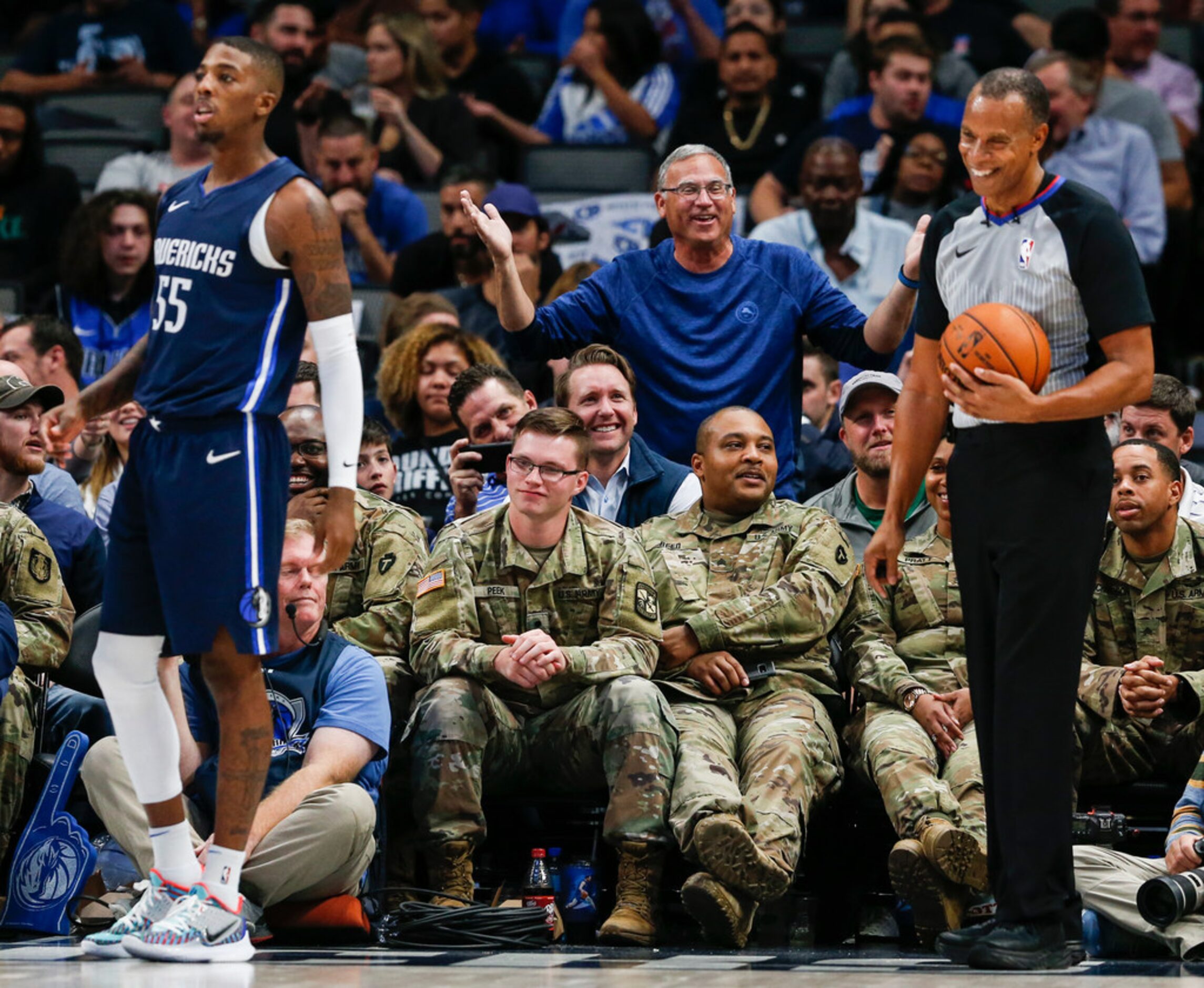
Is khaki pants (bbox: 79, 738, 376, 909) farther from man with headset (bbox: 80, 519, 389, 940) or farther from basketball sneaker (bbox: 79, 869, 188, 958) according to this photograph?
basketball sneaker (bbox: 79, 869, 188, 958)

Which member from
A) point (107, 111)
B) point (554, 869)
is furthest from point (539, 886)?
point (107, 111)

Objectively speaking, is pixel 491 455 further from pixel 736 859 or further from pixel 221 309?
pixel 221 309

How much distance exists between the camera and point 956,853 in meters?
5.31

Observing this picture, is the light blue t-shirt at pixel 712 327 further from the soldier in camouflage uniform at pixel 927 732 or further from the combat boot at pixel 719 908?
the combat boot at pixel 719 908

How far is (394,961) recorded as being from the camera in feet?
15.5

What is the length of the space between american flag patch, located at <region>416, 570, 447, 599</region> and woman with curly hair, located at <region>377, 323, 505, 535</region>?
153 centimetres

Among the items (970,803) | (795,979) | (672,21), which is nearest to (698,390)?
(970,803)

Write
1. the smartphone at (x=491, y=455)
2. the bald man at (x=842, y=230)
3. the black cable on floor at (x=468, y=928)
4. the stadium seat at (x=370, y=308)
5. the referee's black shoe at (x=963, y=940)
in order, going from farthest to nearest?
1. the stadium seat at (x=370, y=308)
2. the bald man at (x=842, y=230)
3. the smartphone at (x=491, y=455)
4. the black cable on floor at (x=468, y=928)
5. the referee's black shoe at (x=963, y=940)

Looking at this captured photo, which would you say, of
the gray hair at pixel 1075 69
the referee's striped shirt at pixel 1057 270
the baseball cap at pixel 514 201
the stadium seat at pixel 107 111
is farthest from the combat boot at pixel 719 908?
the stadium seat at pixel 107 111

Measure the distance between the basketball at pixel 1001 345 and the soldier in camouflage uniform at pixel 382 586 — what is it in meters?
2.43

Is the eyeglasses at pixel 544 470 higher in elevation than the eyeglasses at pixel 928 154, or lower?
lower

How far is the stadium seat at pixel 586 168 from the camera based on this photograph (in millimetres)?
10625

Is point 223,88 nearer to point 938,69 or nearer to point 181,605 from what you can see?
point 181,605

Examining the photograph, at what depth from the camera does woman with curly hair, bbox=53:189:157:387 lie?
900 cm
